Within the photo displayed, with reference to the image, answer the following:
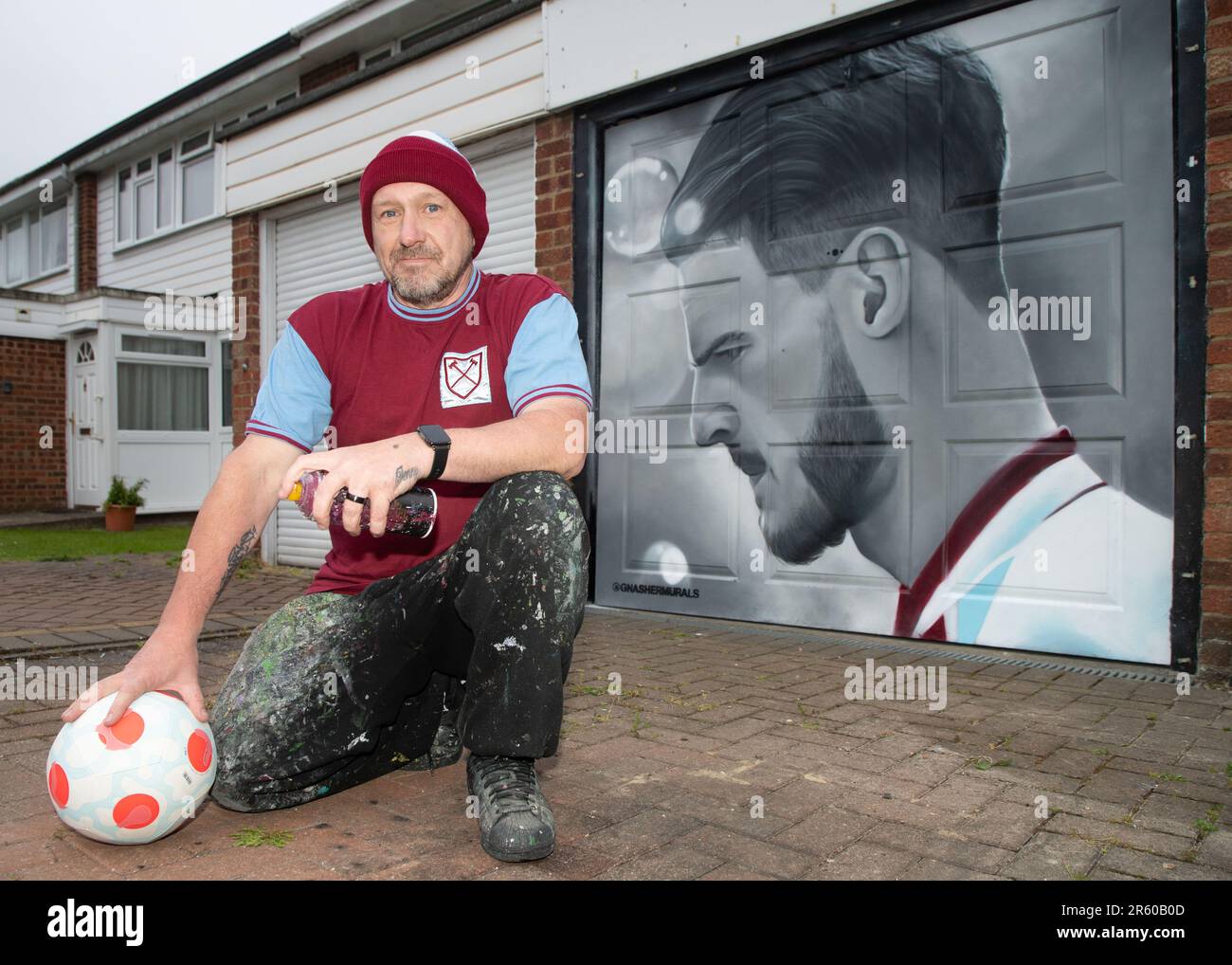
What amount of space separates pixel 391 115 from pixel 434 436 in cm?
607

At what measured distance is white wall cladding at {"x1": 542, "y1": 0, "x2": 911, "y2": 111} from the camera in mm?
5116

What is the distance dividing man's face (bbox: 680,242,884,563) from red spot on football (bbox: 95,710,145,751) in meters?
3.85

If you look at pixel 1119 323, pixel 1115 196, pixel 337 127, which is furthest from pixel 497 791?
pixel 337 127

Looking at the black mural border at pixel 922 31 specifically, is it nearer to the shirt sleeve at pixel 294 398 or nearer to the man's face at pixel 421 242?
the man's face at pixel 421 242

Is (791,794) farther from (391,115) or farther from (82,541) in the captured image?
(82,541)

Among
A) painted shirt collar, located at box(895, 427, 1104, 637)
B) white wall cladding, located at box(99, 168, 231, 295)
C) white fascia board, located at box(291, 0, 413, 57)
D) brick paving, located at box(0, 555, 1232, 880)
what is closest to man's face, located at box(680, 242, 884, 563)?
painted shirt collar, located at box(895, 427, 1104, 637)

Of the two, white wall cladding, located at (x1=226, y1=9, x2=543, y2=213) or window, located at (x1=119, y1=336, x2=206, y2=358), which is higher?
white wall cladding, located at (x1=226, y1=9, x2=543, y2=213)

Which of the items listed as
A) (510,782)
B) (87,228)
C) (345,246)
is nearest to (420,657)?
(510,782)

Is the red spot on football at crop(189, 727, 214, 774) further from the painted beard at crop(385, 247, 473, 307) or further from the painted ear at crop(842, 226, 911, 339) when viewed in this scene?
the painted ear at crop(842, 226, 911, 339)

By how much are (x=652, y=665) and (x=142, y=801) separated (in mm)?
Answer: 2707

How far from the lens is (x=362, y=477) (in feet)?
6.51

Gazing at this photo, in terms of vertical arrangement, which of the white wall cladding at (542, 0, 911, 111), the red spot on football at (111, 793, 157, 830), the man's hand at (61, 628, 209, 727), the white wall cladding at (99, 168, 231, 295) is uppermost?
the white wall cladding at (99, 168, 231, 295)

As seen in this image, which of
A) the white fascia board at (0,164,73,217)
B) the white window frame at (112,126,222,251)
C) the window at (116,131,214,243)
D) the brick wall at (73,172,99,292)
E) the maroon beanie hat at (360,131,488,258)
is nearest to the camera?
the maroon beanie hat at (360,131,488,258)

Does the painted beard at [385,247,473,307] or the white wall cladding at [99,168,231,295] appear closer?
the painted beard at [385,247,473,307]
